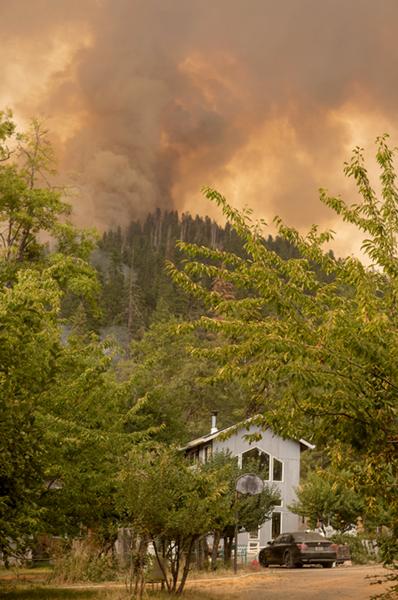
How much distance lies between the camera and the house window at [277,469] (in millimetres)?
46156

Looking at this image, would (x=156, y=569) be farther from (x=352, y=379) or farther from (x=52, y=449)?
(x=352, y=379)

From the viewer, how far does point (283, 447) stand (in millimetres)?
46406

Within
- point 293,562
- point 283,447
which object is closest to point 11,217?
point 293,562

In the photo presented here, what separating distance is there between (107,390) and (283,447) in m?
28.1

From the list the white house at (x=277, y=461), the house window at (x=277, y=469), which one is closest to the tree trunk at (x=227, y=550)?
the white house at (x=277, y=461)

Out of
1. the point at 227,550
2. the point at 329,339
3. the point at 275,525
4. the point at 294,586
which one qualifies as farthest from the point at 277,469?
the point at 329,339

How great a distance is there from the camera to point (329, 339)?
9.39 metres

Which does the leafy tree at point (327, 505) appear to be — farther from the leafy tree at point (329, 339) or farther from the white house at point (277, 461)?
the leafy tree at point (329, 339)

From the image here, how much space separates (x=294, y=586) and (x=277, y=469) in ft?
79.2

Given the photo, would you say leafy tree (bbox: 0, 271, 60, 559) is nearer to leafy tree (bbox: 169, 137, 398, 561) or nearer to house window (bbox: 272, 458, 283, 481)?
leafy tree (bbox: 169, 137, 398, 561)

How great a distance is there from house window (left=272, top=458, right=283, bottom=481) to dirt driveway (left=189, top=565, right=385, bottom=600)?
61.3 feet

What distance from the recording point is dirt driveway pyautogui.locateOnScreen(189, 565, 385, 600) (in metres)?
19.5

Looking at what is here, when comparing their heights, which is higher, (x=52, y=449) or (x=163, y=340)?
(x=163, y=340)

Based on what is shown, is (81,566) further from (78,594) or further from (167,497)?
(167,497)
